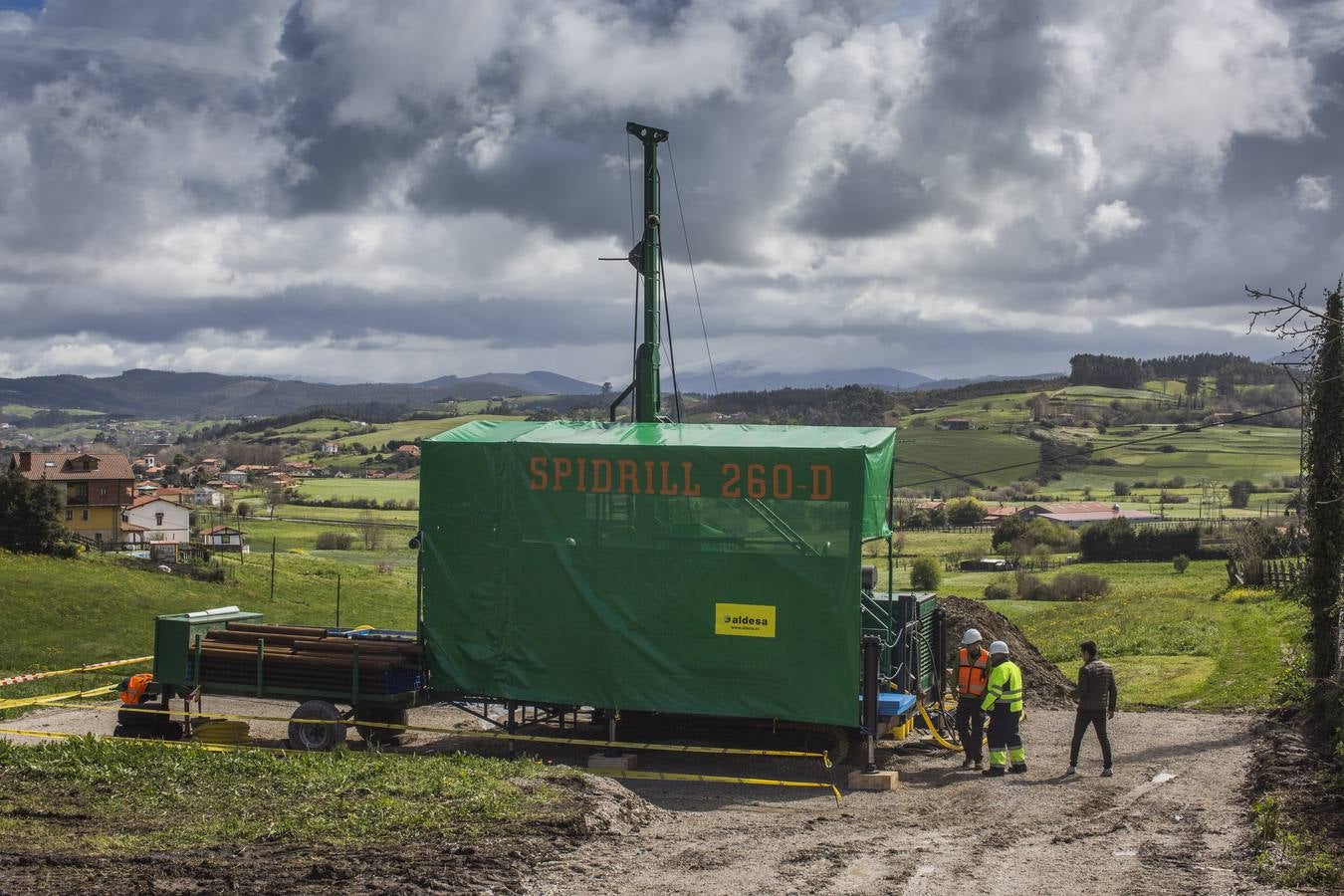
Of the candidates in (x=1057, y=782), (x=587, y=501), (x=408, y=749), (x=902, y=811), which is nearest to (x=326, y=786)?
(x=408, y=749)

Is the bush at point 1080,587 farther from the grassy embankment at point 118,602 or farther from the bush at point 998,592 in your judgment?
the grassy embankment at point 118,602

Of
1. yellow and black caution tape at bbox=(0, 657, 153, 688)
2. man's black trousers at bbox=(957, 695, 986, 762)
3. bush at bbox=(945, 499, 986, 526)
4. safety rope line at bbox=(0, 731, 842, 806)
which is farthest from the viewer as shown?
bush at bbox=(945, 499, 986, 526)

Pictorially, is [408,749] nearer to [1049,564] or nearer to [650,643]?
[650,643]

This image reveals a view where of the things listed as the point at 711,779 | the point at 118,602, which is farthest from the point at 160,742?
the point at 118,602

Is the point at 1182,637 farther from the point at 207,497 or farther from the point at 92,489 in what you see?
the point at 207,497

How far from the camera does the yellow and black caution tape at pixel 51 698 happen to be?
805 inches

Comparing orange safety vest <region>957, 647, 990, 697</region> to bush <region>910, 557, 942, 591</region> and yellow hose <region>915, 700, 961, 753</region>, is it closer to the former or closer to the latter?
yellow hose <region>915, 700, 961, 753</region>

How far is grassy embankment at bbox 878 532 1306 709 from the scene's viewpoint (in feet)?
72.9

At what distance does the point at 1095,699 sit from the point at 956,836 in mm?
4365

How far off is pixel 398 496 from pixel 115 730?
358ft

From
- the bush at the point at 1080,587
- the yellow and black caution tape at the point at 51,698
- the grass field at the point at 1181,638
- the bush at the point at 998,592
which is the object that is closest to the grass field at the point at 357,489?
the bush at the point at 998,592

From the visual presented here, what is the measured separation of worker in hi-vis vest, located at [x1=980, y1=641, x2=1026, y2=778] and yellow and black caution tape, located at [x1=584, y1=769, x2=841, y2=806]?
2.32 meters

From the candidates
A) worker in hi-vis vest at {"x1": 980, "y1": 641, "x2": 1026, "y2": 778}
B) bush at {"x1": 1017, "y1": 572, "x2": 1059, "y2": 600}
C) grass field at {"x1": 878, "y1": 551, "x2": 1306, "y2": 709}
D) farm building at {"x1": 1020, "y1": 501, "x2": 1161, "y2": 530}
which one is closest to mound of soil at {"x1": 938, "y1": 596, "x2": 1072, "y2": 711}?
grass field at {"x1": 878, "y1": 551, "x2": 1306, "y2": 709}

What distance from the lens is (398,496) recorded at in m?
125
